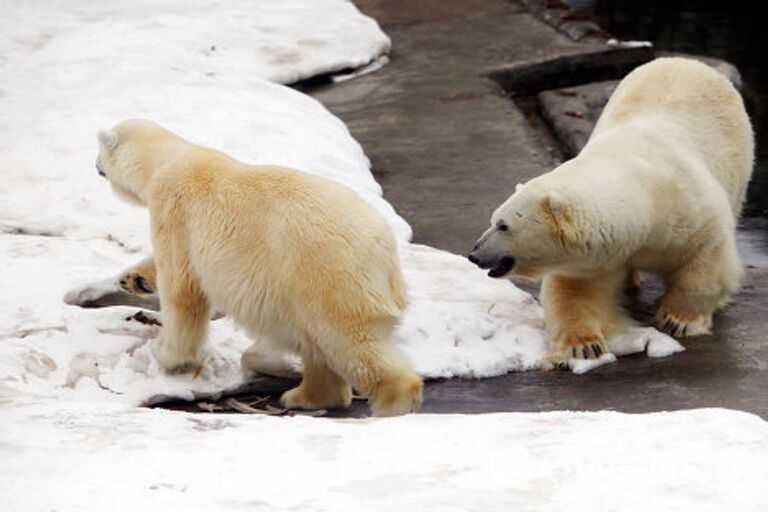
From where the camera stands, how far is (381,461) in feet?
11.7

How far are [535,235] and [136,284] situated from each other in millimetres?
1622

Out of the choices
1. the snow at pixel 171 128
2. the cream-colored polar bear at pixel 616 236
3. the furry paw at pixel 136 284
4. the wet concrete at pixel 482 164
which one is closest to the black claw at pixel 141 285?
the furry paw at pixel 136 284

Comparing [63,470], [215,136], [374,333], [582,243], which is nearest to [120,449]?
[63,470]

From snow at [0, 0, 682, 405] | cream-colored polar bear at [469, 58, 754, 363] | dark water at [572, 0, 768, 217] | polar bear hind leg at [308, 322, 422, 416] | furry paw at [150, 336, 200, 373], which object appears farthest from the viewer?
dark water at [572, 0, 768, 217]

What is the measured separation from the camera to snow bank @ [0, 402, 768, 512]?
326 centimetres

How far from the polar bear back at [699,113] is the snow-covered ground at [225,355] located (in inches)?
42.0

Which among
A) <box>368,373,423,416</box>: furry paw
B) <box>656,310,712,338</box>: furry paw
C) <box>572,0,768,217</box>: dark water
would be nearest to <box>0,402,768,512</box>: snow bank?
<box>368,373,423,416</box>: furry paw

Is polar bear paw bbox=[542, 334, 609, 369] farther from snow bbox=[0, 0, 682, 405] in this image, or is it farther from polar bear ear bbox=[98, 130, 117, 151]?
polar bear ear bbox=[98, 130, 117, 151]

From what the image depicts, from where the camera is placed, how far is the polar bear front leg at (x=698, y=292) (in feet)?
19.1

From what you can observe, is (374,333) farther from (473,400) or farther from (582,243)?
(582,243)

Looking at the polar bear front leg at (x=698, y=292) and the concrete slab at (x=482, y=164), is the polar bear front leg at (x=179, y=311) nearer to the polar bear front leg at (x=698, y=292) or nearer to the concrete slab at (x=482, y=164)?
the concrete slab at (x=482, y=164)

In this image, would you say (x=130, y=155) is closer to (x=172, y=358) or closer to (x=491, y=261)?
(x=172, y=358)

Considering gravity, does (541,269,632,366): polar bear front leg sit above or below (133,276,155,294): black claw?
below

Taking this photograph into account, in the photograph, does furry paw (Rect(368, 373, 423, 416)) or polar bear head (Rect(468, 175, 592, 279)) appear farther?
polar bear head (Rect(468, 175, 592, 279))
